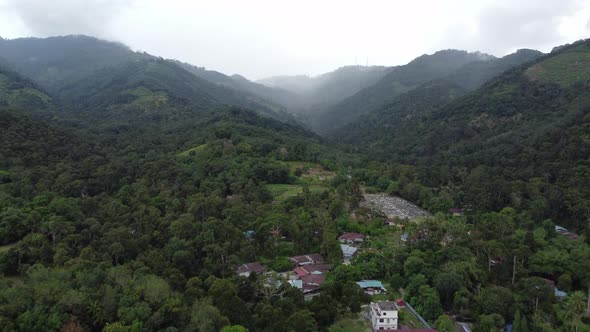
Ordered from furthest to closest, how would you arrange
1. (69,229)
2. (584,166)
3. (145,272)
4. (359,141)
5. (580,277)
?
(359,141) → (584,166) → (69,229) → (580,277) → (145,272)

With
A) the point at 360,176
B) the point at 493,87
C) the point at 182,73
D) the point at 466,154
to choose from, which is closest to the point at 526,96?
the point at 493,87

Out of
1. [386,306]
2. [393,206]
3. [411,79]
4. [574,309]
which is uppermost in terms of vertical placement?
[411,79]

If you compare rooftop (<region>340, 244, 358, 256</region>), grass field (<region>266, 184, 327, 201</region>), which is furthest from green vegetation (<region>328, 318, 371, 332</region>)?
grass field (<region>266, 184, 327, 201</region>)

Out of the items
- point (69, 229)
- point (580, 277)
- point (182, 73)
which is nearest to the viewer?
point (580, 277)

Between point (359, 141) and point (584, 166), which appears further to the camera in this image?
point (359, 141)

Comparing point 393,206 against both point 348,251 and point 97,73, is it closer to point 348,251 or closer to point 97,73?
point 348,251

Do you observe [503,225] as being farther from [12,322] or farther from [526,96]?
[526,96]

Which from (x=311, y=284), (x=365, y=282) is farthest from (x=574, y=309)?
(x=311, y=284)

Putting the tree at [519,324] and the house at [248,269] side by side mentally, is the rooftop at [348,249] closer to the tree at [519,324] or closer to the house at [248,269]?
the house at [248,269]
